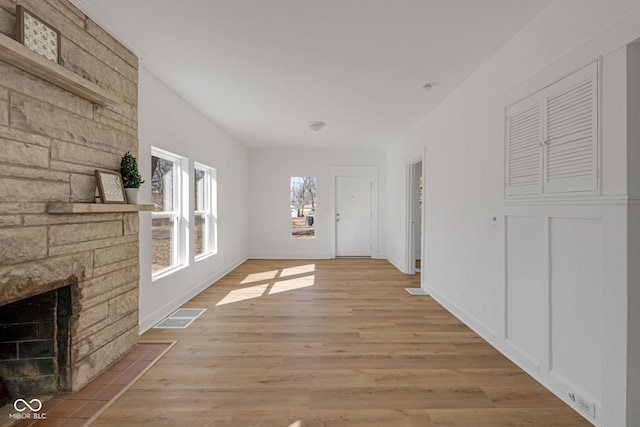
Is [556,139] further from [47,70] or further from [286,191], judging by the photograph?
[286,191]

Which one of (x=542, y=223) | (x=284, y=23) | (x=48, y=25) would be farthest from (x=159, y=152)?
(x=542, y=223)

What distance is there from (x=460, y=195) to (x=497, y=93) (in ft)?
3.63

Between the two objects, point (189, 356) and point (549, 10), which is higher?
point (549, 10)

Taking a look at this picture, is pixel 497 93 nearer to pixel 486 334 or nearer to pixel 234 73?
pixel 486 334

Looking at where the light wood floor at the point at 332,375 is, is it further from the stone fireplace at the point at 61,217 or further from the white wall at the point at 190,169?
the stone fireplace at the point at 61,217

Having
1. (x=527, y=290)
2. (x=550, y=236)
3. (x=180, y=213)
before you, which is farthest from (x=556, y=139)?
(x=180, y=213)

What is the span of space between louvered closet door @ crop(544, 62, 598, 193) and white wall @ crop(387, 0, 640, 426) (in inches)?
2.5

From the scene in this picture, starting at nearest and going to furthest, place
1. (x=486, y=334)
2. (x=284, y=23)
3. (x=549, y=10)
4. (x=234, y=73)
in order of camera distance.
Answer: (x=549, y=10), (x=284, y=23), (x=486, y=334), (x=234, y=73)

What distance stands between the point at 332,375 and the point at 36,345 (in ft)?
6.42

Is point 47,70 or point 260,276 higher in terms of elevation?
point 47,70

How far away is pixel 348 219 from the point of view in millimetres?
7219

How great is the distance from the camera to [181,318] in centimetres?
333

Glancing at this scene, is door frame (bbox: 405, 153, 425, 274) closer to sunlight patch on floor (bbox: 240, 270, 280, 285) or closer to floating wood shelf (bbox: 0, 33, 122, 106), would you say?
sunlight patch on floor (bbox: 240, 270, 280, 285)
